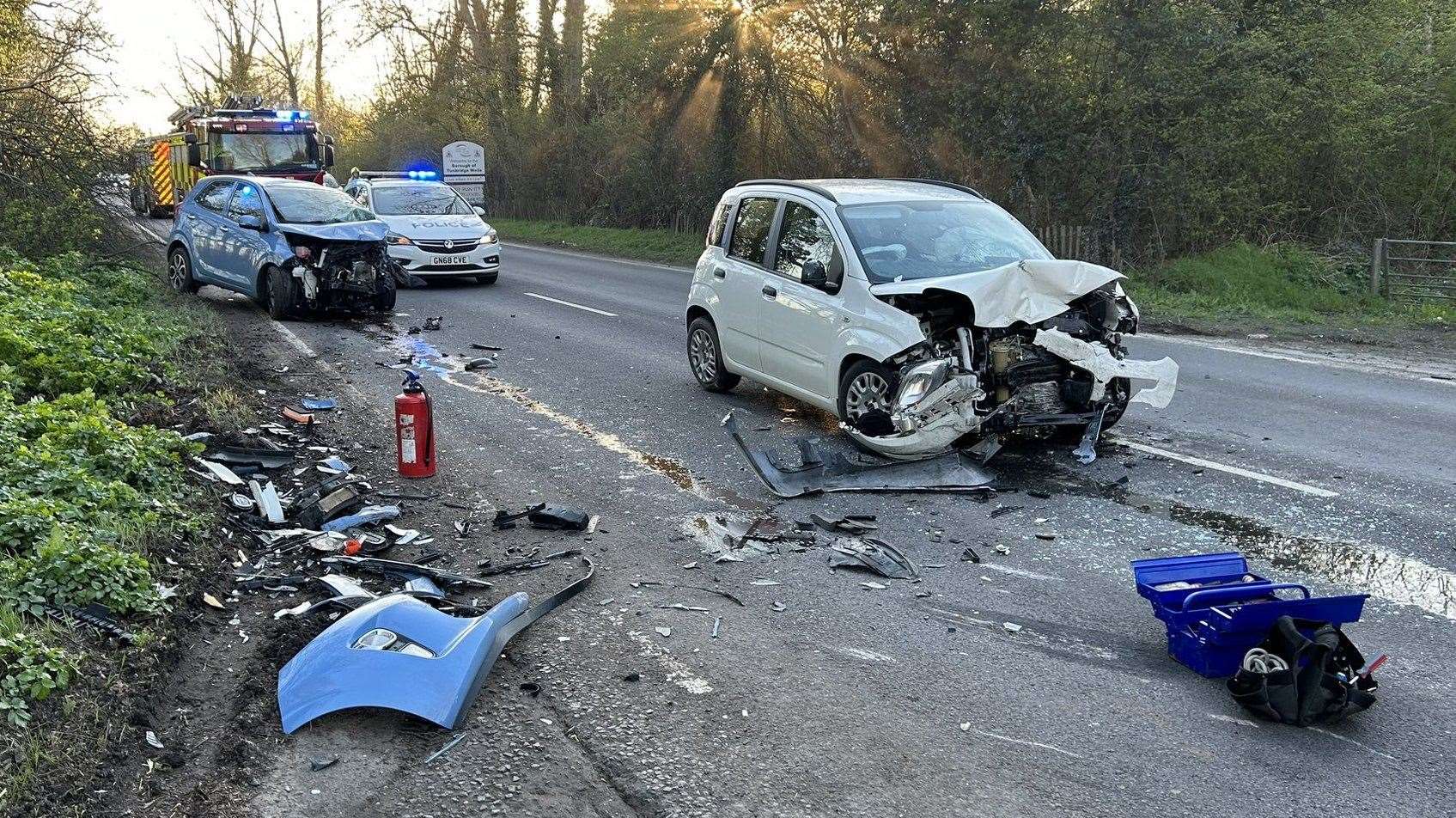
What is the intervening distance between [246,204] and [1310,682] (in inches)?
572

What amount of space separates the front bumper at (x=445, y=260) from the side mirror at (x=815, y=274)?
11608 millimetres

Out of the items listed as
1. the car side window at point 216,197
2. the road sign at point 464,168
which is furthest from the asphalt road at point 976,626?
the road sign at point 464,168

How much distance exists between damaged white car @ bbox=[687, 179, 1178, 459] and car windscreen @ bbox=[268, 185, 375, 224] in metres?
7.89

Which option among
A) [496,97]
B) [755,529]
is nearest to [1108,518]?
[755,529]

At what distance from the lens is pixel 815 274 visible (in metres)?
8.30

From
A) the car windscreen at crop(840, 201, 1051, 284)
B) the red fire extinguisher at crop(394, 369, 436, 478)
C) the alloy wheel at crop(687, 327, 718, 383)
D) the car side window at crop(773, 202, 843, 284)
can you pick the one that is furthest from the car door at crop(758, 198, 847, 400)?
the red fire extinguisher at crop(394, 369, 436, 478)

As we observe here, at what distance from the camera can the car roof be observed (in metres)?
8.88

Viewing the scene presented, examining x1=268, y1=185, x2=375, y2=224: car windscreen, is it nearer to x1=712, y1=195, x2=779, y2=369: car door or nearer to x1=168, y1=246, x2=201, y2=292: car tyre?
x1=168, y1=246, x2=201, y2=292: car tyre

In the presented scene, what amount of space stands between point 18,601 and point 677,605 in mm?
2763

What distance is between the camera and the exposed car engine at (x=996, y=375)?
733cm

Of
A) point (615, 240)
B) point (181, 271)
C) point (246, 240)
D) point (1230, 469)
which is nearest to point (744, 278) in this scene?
point (1230, 469)

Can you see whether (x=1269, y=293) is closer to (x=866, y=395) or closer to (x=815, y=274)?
(x=815, y=274)

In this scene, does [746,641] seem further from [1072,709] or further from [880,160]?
[880,160]

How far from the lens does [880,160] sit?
24.7 m
